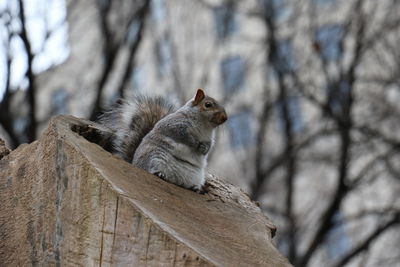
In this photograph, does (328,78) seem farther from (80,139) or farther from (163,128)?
(80,139)

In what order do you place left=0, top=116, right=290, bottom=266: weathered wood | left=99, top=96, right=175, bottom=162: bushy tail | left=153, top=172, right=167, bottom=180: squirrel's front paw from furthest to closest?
left=99, top=96, right=175, bottom=162: bushy tail < left=153, top=172, right=167, bottom=180: squirrel's front paw < left=0, top=116, right=290, bottom=266: weathered wood

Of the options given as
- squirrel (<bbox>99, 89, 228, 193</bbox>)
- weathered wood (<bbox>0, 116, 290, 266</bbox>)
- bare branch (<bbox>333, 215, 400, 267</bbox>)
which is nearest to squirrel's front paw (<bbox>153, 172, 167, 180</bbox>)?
squirrel (<bbox>99, 89, 228, 193</bbox>)

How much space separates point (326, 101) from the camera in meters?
9.20

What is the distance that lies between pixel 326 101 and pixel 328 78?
0.29 metres

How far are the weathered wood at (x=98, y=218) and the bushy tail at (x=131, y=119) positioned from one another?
1.12ft

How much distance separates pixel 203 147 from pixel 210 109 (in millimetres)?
278

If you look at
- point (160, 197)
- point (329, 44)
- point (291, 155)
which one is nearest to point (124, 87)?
point (291, 155)

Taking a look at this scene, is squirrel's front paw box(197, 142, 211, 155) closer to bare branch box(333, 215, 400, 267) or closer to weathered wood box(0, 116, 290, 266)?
weathered wood box(0, 116, 290, 266)

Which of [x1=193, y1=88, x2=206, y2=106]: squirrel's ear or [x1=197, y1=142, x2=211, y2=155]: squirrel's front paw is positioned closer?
[x1=197, y1=142, x2=211, y2=155]: squirrel's front paw

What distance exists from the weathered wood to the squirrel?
177 millimetres

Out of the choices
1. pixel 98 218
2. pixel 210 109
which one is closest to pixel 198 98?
pixel 210 109

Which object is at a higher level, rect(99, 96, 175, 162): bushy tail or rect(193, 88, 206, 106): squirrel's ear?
rect(193, 88, 206, 106): squirrel's ear

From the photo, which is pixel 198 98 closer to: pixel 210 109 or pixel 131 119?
pixel 210 109

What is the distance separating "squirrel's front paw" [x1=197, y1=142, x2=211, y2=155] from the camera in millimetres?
4033
